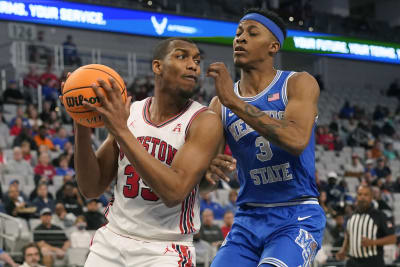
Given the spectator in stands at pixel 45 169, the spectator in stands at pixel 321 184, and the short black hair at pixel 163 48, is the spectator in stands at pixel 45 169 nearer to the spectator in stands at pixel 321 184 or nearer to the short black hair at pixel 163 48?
the spectator in stands at pixel 321 184

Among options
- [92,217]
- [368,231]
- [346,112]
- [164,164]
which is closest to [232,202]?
[92,217]

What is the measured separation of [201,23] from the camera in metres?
17.5

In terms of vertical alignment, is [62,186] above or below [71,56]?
below

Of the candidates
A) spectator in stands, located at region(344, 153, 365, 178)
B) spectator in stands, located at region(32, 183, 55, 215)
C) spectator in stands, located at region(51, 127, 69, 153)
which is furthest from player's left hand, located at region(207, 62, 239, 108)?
spectator in stands, located at region(344, 153, 365, 178)

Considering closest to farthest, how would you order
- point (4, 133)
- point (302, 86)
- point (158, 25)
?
point (302, 86)
point (4, 133)
point (158, 25)

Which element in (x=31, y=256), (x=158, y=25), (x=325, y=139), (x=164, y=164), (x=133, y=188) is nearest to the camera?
(x=164, y=164)

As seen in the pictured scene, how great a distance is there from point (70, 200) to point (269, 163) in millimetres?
7557

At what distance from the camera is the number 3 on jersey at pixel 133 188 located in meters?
3.95

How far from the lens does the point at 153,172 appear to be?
11.5 feet

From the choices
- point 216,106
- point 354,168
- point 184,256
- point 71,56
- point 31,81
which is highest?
point 71,56

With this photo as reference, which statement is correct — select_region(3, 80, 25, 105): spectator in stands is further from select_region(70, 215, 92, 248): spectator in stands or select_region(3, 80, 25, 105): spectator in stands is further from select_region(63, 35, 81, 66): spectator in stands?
select_region(70, 215, 92, 248): spectator in stands

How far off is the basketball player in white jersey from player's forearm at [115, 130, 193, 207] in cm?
2

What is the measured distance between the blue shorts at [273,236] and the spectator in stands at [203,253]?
561 cm

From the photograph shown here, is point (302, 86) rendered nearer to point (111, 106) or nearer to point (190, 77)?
point (190, 77)
